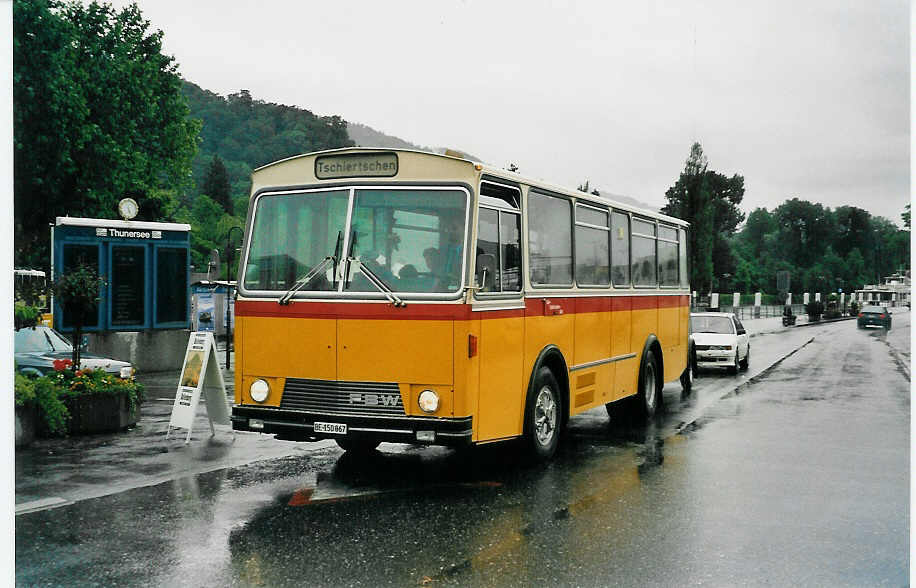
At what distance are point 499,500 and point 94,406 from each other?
5920mm

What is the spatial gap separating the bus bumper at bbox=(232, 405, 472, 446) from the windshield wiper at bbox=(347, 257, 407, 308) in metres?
1.01

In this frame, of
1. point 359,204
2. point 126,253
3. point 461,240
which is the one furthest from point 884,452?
point 126,253

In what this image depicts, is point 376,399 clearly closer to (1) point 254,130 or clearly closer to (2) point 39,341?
(2) point 39,341

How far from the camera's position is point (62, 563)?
6.12m

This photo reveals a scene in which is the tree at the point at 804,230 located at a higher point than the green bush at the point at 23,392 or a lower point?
higher

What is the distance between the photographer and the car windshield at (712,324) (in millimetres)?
23483

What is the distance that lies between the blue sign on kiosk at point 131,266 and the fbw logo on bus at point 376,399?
12452 mm

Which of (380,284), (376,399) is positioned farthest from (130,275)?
(376,399)

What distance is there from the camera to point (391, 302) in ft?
26.6

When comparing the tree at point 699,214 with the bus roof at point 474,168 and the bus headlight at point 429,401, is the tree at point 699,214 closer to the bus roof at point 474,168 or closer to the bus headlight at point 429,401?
the bus roof at point 474,168

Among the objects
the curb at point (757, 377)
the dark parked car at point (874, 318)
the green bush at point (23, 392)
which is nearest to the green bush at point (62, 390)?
the green bush at point (23, 392)

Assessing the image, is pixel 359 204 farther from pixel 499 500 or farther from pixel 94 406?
pixel 94 406

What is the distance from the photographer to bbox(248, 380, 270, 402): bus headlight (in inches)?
335

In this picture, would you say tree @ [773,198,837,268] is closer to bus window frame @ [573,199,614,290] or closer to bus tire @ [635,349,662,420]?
bus tire @ [635,349,662,420]
